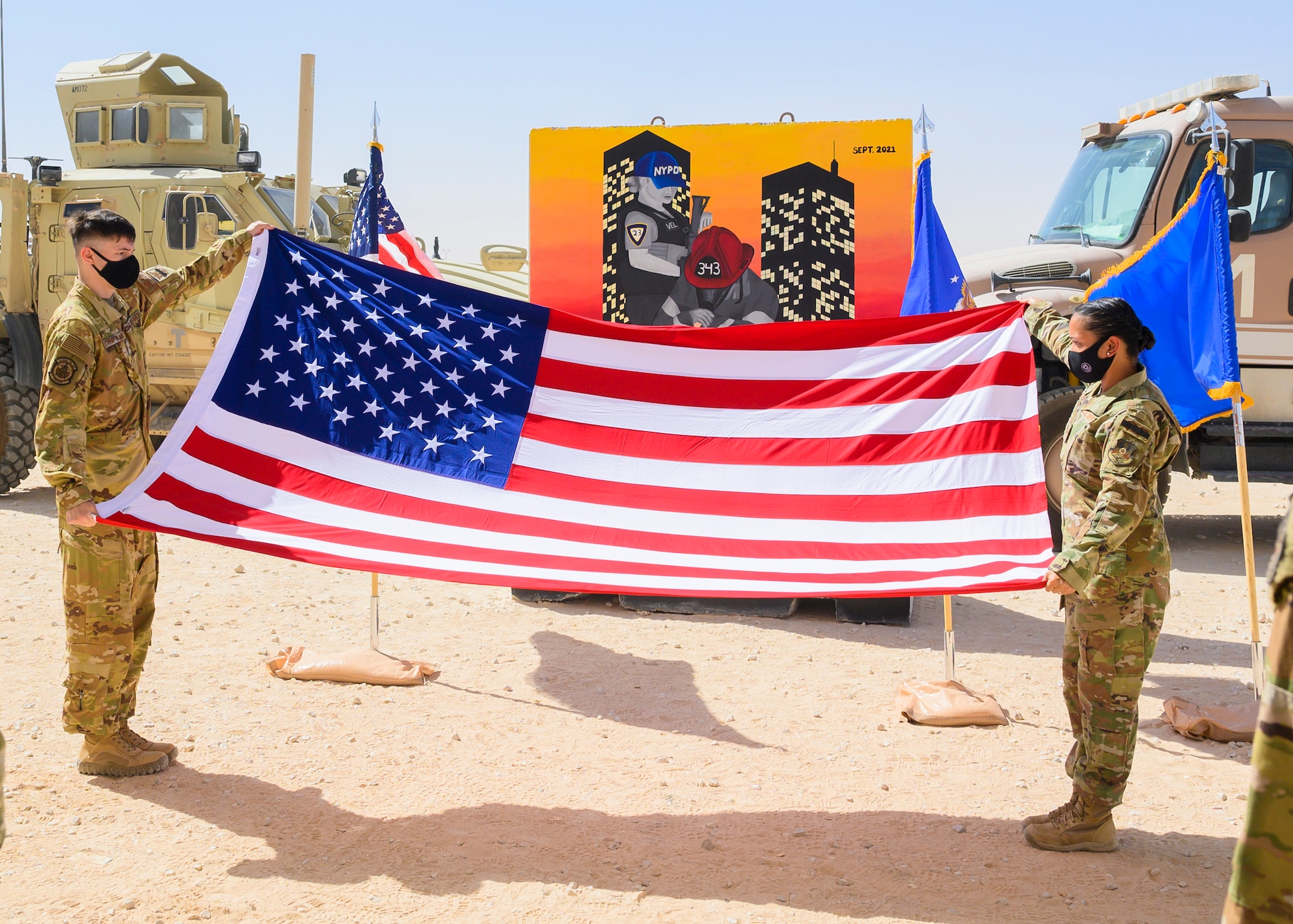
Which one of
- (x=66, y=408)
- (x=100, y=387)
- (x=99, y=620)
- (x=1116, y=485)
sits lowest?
(x=99, y=620)

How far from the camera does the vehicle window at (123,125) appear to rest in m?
11.9

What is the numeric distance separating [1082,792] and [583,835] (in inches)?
72.0

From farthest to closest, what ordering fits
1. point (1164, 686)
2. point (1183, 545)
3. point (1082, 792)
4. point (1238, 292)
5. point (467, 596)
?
point (1183, 545)
point (1238, 292)
point (467, 596)
point (1164, 686)
point (1082, 792)

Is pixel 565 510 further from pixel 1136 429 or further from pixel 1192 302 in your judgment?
pixel 1192 302

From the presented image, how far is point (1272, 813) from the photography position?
1569mm

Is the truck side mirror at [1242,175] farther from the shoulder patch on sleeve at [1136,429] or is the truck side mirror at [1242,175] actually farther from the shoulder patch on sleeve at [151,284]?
the shoulder patch on sleeve at [151,284]

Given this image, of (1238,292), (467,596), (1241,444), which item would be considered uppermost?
(1238,292)

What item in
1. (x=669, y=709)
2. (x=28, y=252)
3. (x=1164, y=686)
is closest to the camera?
(x=669, y=709)

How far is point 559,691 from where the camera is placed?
5602 mm

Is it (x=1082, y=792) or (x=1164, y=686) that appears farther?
(x=1164, y=686)

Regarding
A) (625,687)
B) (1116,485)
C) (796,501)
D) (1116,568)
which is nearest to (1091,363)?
(1116,485)

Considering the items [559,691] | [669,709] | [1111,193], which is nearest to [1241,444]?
[669,709]

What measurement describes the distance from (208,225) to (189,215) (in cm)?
26

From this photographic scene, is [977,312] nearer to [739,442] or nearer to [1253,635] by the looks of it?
[739,442]
